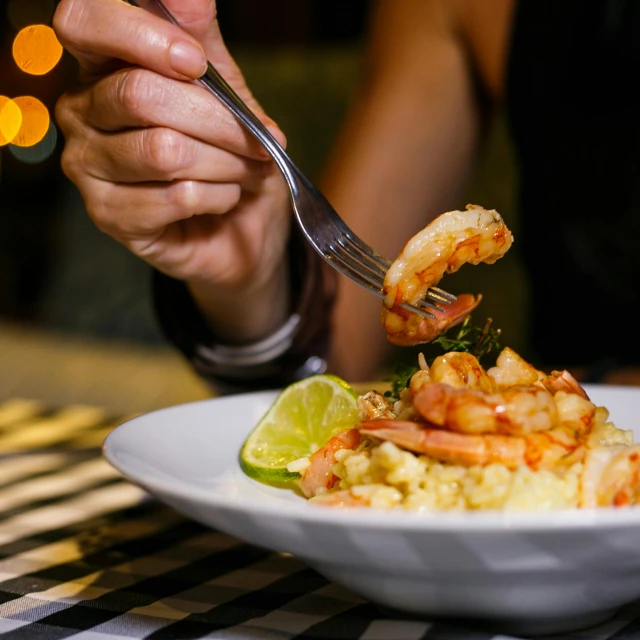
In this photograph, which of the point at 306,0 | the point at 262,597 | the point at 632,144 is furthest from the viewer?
the point at 306,0

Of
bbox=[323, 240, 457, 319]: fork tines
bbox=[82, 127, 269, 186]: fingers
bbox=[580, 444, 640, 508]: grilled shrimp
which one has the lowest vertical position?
bbox=[580, 444, 640, 508]: grilled shrimp

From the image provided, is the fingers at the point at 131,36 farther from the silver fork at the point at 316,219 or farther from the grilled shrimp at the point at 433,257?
the grilled shrimp at the point at 433,257

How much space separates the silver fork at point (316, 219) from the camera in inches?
39.4

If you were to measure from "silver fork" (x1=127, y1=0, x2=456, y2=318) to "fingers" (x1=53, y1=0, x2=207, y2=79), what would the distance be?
4 centimetres

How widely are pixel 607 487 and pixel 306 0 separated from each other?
3948 millimetres

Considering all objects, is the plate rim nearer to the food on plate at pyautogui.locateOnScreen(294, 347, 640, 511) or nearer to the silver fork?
the food on plate at pyautogui.locateOnScreen(294, 347, 640, 511)

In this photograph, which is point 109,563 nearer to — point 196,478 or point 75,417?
point 196,478

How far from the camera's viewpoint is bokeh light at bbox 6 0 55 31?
4711 millimetres

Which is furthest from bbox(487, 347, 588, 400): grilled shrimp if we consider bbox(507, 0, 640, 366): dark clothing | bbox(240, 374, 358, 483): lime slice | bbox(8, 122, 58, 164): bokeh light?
bbox(8, 122, 58, 164): bokeh light

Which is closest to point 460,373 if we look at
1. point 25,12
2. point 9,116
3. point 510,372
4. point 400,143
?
point 510,372

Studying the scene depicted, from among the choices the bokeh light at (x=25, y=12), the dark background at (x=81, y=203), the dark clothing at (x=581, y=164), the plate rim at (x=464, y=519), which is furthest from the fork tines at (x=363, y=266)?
the bokeh light at (x=25, y=12)

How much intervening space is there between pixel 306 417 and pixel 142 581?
0.30m

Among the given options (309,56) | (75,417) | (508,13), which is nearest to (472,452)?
(75,417)

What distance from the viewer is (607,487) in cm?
69
